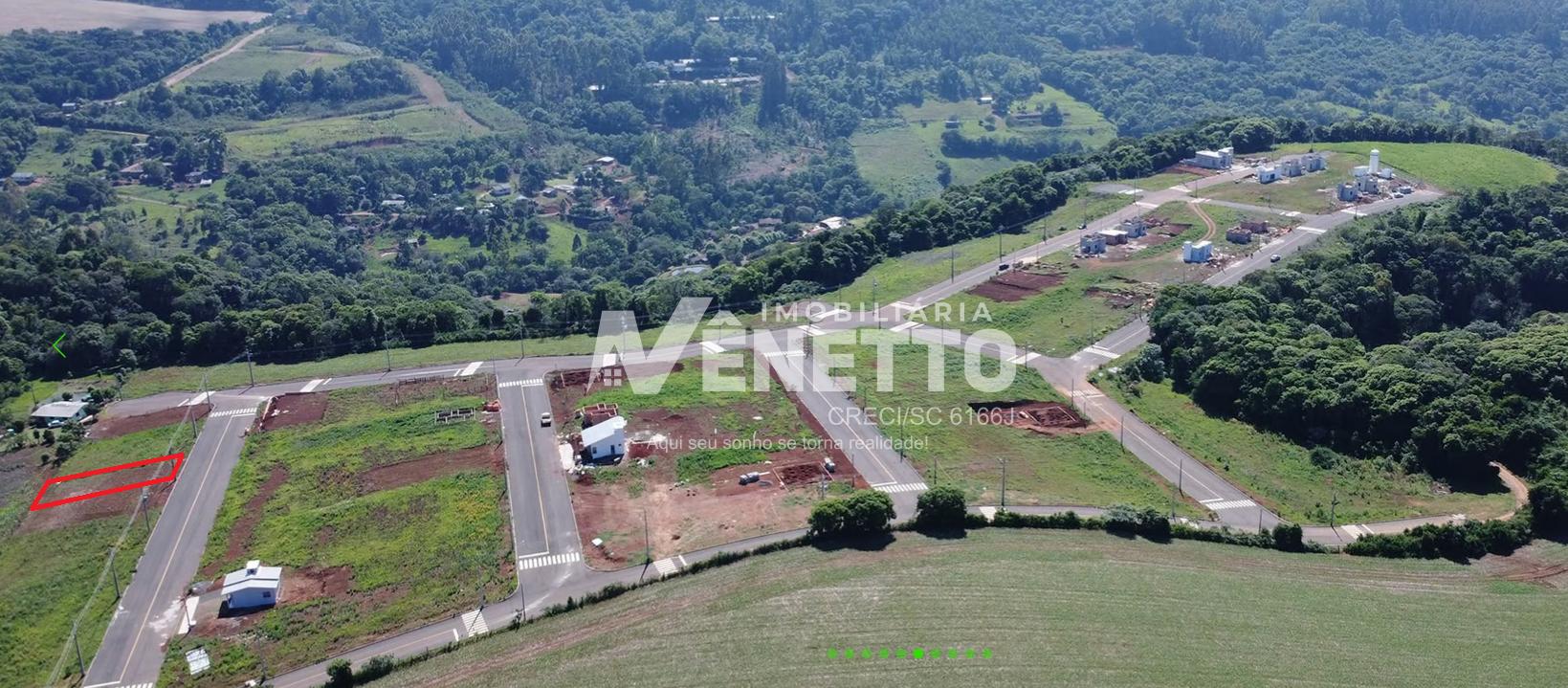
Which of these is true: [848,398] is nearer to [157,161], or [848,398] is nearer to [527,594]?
[527,594]

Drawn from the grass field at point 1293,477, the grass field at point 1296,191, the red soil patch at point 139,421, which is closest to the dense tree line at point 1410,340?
the grass field at point 1293,477

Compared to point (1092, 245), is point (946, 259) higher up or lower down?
lower down

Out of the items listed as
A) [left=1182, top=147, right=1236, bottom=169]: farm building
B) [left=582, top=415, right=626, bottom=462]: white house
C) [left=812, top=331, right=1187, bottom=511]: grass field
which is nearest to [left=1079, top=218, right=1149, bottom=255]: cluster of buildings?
[left=1182, top=147, right=1236, bottom=169]: farm building

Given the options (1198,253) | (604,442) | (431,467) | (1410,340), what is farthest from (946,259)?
(431,467)

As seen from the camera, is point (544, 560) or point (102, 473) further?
point (102, 473)

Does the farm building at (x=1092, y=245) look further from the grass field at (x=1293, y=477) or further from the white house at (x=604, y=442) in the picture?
the white house at (x=604, y=442)

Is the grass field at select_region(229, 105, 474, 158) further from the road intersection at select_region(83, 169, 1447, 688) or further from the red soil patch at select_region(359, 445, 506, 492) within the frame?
the red soil patch at select_region(359, 445, 506, 492)

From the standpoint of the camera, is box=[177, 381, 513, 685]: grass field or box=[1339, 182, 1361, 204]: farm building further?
box=[1339, 182, 1361, 204]: farm building

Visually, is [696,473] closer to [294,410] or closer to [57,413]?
[294,410]
